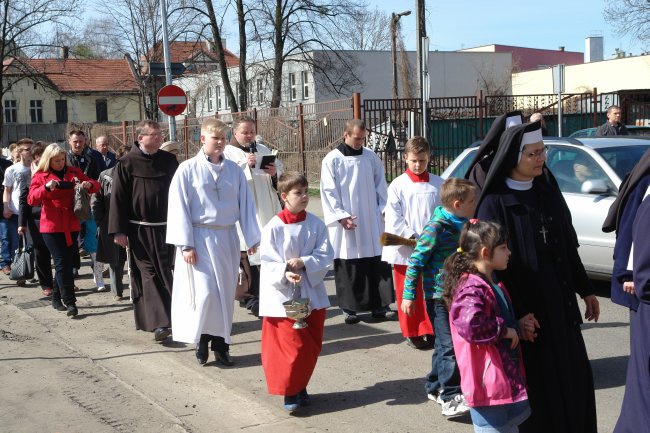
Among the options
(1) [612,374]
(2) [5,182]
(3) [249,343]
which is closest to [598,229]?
(1) [612,374]

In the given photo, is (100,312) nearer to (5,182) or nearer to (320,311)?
(5,182)

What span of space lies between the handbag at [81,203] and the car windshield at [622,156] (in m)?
5.61

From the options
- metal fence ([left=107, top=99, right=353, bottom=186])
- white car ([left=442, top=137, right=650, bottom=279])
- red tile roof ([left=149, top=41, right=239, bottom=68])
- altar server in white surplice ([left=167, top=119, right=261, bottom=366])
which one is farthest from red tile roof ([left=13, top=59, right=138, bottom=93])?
altar server in white surplice ([left=167, top=119, right=261, bottom=366])

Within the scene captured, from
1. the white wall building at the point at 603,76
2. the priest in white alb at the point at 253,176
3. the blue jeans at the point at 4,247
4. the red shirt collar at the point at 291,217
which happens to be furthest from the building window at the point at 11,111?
the red shirt collar at the point at 291,217

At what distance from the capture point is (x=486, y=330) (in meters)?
3.98

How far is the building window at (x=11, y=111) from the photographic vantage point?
69312 mm

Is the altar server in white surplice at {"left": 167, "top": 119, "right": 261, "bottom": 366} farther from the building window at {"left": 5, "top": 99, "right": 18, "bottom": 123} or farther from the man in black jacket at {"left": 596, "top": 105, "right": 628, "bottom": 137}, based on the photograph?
the building window at {"left": 5, "top": 99, "right": 18, "bottom": 123}

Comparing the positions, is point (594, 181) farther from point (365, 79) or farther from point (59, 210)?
point (365, 79)

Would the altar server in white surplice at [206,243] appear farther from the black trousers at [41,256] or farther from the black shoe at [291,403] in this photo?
the black trousers at [41,256]

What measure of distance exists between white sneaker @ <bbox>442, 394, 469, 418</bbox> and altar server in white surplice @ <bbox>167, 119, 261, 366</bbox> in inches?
84.1

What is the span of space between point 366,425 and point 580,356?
5.72 feet

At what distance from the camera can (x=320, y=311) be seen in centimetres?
598

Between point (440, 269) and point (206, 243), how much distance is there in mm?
2068

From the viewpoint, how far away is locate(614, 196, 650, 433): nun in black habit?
3.64 metres
